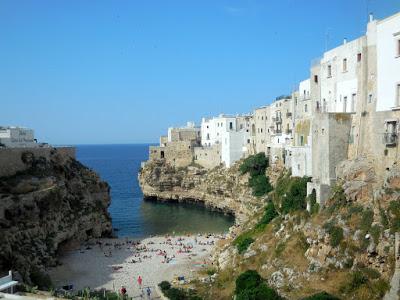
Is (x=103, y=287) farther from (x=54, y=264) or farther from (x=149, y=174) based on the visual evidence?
(x=149, y=174)

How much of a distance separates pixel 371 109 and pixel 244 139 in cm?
3886

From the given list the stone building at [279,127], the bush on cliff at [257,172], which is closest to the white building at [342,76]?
the stone building at [279,127]

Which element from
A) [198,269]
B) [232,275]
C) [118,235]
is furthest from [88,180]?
[232,275]

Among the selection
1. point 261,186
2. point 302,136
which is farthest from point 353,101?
point 261,186

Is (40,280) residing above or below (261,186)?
below

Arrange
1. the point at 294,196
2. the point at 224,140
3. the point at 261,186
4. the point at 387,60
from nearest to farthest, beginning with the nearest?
the point at 387,60, the point at 294,196, the point at 261,186, the point at 224,140

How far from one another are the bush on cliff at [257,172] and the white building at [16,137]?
23608mm

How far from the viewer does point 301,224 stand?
2536 centimetres

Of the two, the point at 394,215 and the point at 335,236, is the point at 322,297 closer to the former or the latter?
the point at 335,236

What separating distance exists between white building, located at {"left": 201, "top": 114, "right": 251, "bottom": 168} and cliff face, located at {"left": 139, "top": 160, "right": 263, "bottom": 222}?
212 cm

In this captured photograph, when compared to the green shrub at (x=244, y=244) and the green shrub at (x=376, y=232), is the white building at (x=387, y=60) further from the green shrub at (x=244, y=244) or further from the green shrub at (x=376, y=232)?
the green shrub at (x=244, y=244)

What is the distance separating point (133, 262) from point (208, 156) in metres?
34.3

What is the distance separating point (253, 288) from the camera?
70.8ft

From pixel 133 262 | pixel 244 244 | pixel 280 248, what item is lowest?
pixel 133 262
